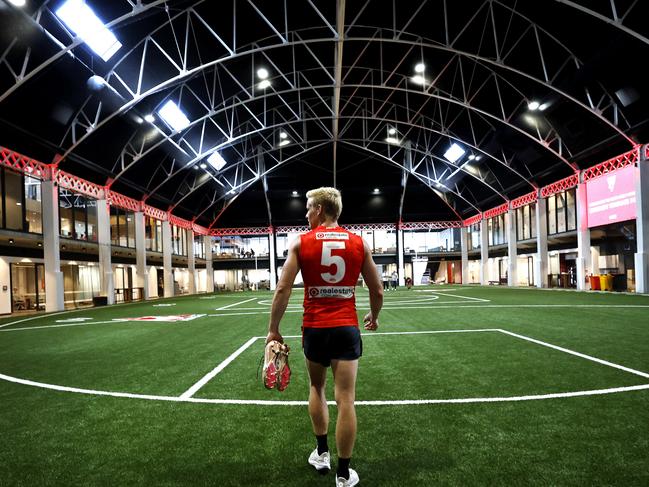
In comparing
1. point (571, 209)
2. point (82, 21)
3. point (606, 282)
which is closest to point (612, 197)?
point (606, 282)

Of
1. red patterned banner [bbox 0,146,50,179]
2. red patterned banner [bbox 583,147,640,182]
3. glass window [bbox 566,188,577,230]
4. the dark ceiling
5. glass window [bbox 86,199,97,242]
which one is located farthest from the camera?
glass window [bbox 566,188,577,230]

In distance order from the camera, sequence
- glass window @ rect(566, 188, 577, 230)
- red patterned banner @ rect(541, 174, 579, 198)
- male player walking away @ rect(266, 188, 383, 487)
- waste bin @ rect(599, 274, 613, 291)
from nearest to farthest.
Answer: male player walking away @ rect(266, 188, 383, 487) → waste bin @ rect(599, 274, 613, 291) → red patterned banner @ rect(541, 174, 579, 198) → glass window @ rect(566, 188, 577, 230)

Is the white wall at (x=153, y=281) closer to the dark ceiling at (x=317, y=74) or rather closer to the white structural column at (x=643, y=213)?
the dark ceiling at (x=317, y=74)

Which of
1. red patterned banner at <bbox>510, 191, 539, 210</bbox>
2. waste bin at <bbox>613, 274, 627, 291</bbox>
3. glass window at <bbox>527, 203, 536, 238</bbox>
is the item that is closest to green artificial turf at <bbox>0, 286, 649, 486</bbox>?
waste bin at <bbox>613, 274, 627, 291</bbox>

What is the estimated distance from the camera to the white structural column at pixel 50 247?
23406 mm

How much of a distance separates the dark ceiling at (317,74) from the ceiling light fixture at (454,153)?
635 millimetres

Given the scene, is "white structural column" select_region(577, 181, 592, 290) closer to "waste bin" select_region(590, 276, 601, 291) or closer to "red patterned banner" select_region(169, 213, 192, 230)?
"waste bin" select_region(590, 276, 601, 291)

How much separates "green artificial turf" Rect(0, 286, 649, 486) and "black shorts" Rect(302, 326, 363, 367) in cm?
101

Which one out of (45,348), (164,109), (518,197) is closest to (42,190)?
(164,109)

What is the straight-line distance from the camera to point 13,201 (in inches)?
915

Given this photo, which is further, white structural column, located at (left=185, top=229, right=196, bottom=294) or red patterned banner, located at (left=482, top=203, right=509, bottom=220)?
white structural column, located at (left=185, top=229, right=196, bottom=294)

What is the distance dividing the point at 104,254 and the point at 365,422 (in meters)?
29.1

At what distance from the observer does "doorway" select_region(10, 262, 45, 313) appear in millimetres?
25891

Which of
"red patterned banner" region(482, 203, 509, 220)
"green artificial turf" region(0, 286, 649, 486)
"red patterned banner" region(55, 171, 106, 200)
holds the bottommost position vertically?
"green artificial turf" region(0, 286, 649, 486)
